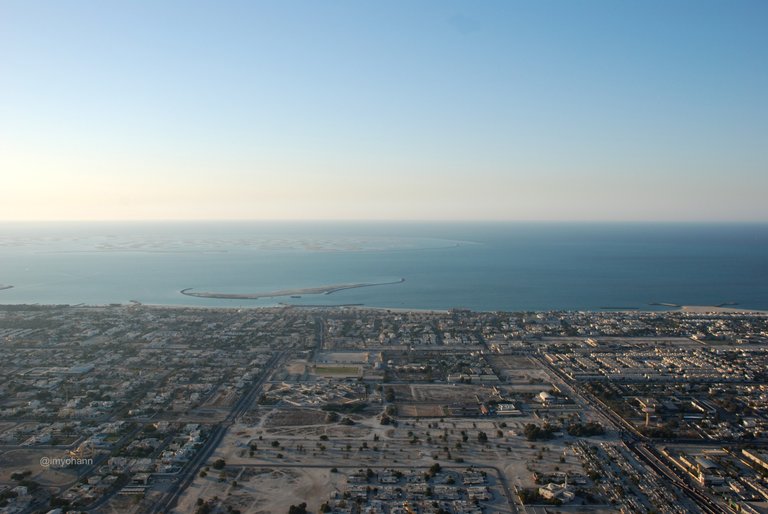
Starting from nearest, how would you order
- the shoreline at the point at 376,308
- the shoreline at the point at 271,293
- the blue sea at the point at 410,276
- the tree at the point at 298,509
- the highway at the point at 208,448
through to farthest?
the tree at the point at 298,509
the highway at the point at 208,448
the shoreline at the point at 376,308
the blue sea at the point at 410,276
the shoreline at the point at 271,293

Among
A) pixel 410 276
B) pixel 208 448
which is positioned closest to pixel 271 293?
pixel 410 276

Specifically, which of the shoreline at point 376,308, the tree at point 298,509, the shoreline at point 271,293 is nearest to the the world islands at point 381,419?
the tree at point 298,509

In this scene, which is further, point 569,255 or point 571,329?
point 569,255

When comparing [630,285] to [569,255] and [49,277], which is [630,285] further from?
[49,277]

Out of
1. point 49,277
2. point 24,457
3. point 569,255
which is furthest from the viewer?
point 569,255

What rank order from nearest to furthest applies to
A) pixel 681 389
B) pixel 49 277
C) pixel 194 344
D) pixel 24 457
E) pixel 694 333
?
pixel 24 457 < pixel 681 389 < pixel 194 344 < pixel 694 333 < pixel 49 277

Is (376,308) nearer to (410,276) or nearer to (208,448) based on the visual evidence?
(410,276)

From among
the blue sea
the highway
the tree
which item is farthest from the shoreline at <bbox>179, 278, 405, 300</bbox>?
the tree

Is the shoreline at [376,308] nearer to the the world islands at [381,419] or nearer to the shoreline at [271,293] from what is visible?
the shoreline at [271,293]

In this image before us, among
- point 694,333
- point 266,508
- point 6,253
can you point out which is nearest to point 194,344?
point 266,508

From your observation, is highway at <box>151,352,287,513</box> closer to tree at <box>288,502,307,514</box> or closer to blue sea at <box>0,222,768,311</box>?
tree at <box>288,502,307,514</box>
